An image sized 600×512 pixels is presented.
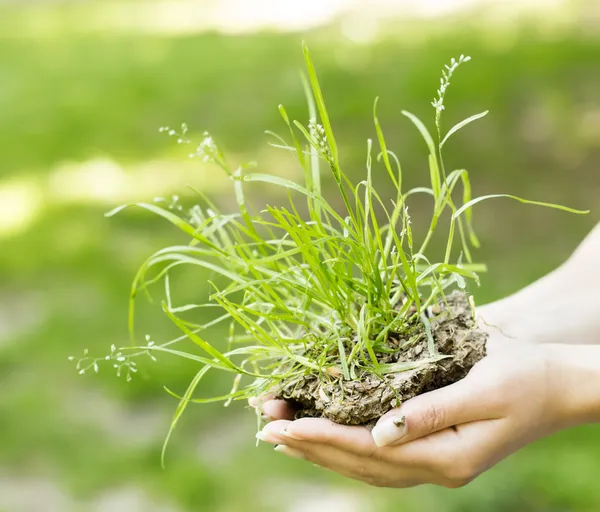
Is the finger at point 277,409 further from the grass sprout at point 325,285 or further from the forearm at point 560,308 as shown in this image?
the forearm at point 560,308

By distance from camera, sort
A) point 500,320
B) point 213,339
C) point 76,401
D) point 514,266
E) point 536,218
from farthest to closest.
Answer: point 536,218 < point 514,266 < point 213,339 < point 76,401 < point 500,320

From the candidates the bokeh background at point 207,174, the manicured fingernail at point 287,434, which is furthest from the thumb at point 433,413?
the bokeh background at point 207,174

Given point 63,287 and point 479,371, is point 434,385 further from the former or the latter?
point 63,287

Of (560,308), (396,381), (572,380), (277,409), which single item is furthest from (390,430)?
(560,308)

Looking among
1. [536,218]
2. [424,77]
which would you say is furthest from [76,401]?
[424,77]

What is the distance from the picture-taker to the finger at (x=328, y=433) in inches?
40.9

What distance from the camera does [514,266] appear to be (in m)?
3.33

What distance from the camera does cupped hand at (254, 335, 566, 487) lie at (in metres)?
1.04

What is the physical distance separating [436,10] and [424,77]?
1.89m

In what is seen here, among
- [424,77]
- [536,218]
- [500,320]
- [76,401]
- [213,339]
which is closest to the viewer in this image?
[500,320]

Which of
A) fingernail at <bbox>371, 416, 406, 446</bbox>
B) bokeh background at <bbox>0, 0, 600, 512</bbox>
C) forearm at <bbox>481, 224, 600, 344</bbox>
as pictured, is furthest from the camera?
bokeh background at <bbox>0, 0, 600, 512</bbox>

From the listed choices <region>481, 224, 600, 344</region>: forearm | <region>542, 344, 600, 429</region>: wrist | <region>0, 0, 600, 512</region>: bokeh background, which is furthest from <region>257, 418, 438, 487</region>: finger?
<region>0, 0, 600, 512</region>: bokeh background

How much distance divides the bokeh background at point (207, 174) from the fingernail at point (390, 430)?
1281mm

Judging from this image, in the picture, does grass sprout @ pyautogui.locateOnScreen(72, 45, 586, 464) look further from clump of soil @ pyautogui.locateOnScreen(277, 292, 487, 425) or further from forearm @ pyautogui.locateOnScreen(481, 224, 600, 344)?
forearm @ pyautogui.locateOnScreen(481, 224, 600, 344)
